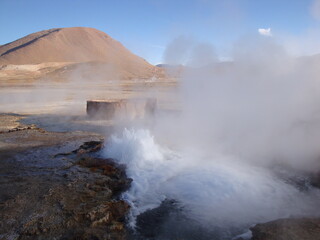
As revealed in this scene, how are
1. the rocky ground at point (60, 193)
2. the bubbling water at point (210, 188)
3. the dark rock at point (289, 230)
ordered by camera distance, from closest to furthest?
the dark rock at point (289, 230) → the rocky ground at point (60, 193) → the bubbling water at point (210, 188)

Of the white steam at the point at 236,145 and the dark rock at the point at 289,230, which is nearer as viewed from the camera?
the dark rock at the point at 289,230

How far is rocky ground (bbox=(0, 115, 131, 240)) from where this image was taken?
295 centimetres

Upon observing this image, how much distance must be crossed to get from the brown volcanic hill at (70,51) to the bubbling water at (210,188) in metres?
56.2

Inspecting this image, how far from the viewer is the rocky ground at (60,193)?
2.95 meters

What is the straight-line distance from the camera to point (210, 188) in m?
4.06

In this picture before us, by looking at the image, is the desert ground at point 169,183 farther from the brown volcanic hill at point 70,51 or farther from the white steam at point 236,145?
the brown volcanic hill at point 70,51

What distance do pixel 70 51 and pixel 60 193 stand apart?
92613mm

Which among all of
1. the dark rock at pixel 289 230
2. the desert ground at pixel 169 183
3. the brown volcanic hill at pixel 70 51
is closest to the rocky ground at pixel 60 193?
the desert ground at pixel 169 183

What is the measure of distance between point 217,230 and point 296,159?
8.26 feet

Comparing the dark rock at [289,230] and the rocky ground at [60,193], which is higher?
the dark rock at [289,230]

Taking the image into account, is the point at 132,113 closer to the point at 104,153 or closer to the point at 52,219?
the point at 104,153

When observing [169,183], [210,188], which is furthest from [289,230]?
[169,183]

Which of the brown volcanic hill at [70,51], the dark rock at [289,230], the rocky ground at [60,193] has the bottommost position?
the rocky ground at [60,193]

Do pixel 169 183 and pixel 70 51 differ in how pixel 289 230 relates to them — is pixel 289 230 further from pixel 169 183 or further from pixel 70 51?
pixel 70 51
